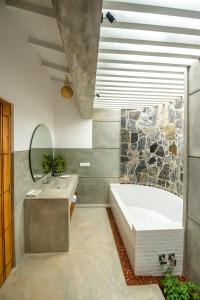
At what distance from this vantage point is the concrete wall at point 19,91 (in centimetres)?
212

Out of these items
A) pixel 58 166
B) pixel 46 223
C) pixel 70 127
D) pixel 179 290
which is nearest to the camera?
pixel 179 290

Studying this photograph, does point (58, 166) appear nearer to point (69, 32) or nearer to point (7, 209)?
point (7, 209)

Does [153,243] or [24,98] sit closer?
[153,243]

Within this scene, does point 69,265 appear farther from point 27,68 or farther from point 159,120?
point 159,120

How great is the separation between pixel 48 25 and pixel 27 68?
0.79 meters

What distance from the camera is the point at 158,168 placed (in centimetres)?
440

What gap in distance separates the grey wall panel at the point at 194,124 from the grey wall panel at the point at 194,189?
0.12m

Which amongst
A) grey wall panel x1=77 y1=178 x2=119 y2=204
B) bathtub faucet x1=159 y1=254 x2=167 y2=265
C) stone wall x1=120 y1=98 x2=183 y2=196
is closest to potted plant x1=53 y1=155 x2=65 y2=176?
grey wall panel x1=77 y1=178 x2=119 y2=204

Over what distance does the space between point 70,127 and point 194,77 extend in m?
3.30

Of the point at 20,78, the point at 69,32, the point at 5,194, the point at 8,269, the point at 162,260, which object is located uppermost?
the point at 20,78

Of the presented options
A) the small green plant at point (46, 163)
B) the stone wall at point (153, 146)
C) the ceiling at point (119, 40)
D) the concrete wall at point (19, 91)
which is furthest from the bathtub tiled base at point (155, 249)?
the small green plant at point (46, 163)

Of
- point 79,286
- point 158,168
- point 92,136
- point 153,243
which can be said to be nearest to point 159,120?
point 158,168

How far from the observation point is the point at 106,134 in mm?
4891

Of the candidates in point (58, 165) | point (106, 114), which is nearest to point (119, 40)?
point (106, 114)
